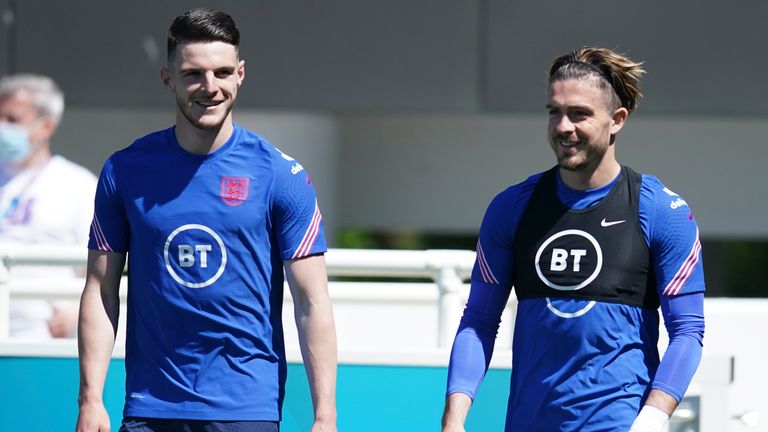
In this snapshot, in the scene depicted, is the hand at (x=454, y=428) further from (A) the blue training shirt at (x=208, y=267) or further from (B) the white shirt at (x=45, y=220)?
(B) the white shirt at (x=45, y=220)

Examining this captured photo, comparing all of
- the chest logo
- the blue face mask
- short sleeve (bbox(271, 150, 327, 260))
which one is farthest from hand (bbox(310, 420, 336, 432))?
the blue face mask

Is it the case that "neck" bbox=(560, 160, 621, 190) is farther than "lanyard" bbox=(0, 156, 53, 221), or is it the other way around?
A: "lanyard" bbox=(0, 156, 53, 221)

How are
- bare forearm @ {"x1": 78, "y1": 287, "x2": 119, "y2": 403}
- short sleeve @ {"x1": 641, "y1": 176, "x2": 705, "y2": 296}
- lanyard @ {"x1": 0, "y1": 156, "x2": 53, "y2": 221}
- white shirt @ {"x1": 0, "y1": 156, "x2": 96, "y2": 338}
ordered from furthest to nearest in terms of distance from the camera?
lanyard @ {"x1": 0, "y1": 156, "x2": 53, "y2": 221} < white shirt @ {"x1": 0, "y1": 156, "x2": 96, "y2": 338} < bare forearm @ {"x1": 78, "y1": 287, "x2": 119, "y2": 403} < short sleeve @ {"x1": 641, "y1": 176, "x2": 705, "y2": 296}

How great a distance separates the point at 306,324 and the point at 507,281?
21.0 inches

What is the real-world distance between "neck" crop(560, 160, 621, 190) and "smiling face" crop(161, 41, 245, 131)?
889mm

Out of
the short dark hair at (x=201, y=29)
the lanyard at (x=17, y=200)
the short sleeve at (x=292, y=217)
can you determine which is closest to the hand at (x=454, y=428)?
the short sleeve at (x=292, y=217)

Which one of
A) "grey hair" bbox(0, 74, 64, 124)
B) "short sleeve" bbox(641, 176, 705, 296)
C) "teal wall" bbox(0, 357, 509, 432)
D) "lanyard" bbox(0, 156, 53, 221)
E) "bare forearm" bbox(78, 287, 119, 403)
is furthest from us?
"grey hair" bbox(0, 74, 64, 124)

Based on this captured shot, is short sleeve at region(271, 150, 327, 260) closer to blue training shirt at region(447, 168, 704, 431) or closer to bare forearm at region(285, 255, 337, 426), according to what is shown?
bare forearm at region(285, 255, 337, 426)

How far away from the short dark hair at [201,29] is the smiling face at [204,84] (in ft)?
0.05

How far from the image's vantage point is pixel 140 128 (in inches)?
373

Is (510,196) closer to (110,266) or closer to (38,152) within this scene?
(110,266)

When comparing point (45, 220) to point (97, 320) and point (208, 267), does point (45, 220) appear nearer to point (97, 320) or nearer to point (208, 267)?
point (97, 320)

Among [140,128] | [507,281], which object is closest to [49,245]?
[507,281]

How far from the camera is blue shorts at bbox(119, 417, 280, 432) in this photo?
325 centimetres
